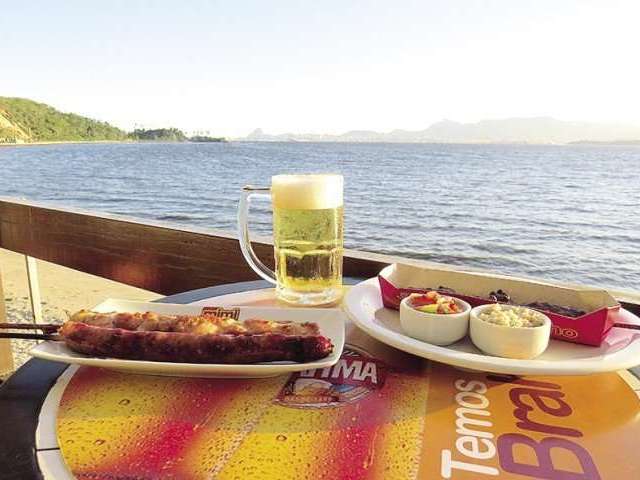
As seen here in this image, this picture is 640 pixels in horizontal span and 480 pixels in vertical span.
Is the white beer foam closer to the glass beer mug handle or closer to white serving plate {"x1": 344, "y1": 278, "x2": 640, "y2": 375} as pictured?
the glass beer mug handle

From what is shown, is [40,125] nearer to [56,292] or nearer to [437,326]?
[56,292]

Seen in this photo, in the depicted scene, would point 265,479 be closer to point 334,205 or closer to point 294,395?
point 294,395

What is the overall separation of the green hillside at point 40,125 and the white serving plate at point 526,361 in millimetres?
98241

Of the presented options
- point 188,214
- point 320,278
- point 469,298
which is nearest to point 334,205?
point 320,278

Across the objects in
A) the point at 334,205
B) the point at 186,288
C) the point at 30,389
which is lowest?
the point at 186,288

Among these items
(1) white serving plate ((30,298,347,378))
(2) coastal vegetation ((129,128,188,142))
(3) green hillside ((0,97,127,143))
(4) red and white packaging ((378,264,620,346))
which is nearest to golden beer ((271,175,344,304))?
(4) red and white packaging ((378,264,620,346))

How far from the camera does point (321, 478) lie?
526 millimetres

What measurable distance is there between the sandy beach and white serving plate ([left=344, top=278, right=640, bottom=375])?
5.12 metres

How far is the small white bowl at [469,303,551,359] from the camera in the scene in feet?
2.52

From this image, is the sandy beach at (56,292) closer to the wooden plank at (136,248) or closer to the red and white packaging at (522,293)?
the wooden plank at (136,248)

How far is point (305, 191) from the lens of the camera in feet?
3.80

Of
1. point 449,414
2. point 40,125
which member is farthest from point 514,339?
point 40,125

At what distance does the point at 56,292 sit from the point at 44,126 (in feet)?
321

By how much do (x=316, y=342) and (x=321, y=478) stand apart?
0.79 feet
